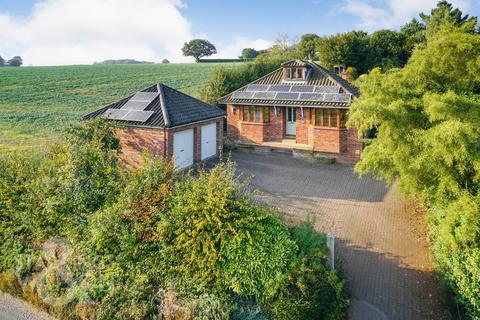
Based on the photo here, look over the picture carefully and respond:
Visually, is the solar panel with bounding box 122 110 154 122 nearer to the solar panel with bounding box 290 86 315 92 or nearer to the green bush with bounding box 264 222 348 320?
the solar panel with bounding box 290 86 315 92

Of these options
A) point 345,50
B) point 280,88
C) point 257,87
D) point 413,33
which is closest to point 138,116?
point 257,87

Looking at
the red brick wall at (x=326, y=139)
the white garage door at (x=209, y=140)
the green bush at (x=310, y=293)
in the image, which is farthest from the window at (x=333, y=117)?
the green bush at (x=310, y=293)

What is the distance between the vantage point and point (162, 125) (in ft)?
56.8

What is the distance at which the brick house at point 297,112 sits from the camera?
2200 centimetres

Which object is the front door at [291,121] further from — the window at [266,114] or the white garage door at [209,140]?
the white garage door at [209,140]

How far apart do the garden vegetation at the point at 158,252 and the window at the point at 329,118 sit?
12998 mm

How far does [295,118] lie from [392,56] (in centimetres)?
2563

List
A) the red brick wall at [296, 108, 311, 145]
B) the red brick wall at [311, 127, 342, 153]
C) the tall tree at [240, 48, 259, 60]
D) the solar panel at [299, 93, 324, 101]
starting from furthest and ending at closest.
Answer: the tall tree at [240, 48, 259, 60], the red brick wall at [296, 108, 311, 145], the solar panel at [299, 93, 324, 101], the red brick wall at [311, 127, 342, 153]

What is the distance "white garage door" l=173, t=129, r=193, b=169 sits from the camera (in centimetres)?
1841

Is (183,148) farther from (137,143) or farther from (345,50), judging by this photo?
(345,50)

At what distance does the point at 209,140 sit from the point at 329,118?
23.0 feet

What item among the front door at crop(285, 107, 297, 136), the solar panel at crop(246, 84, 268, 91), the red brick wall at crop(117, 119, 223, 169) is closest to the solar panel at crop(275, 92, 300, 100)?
the front door at crop(285, 107, 297, 136)

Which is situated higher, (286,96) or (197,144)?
(286,96)

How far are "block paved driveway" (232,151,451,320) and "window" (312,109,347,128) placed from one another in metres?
2.45
